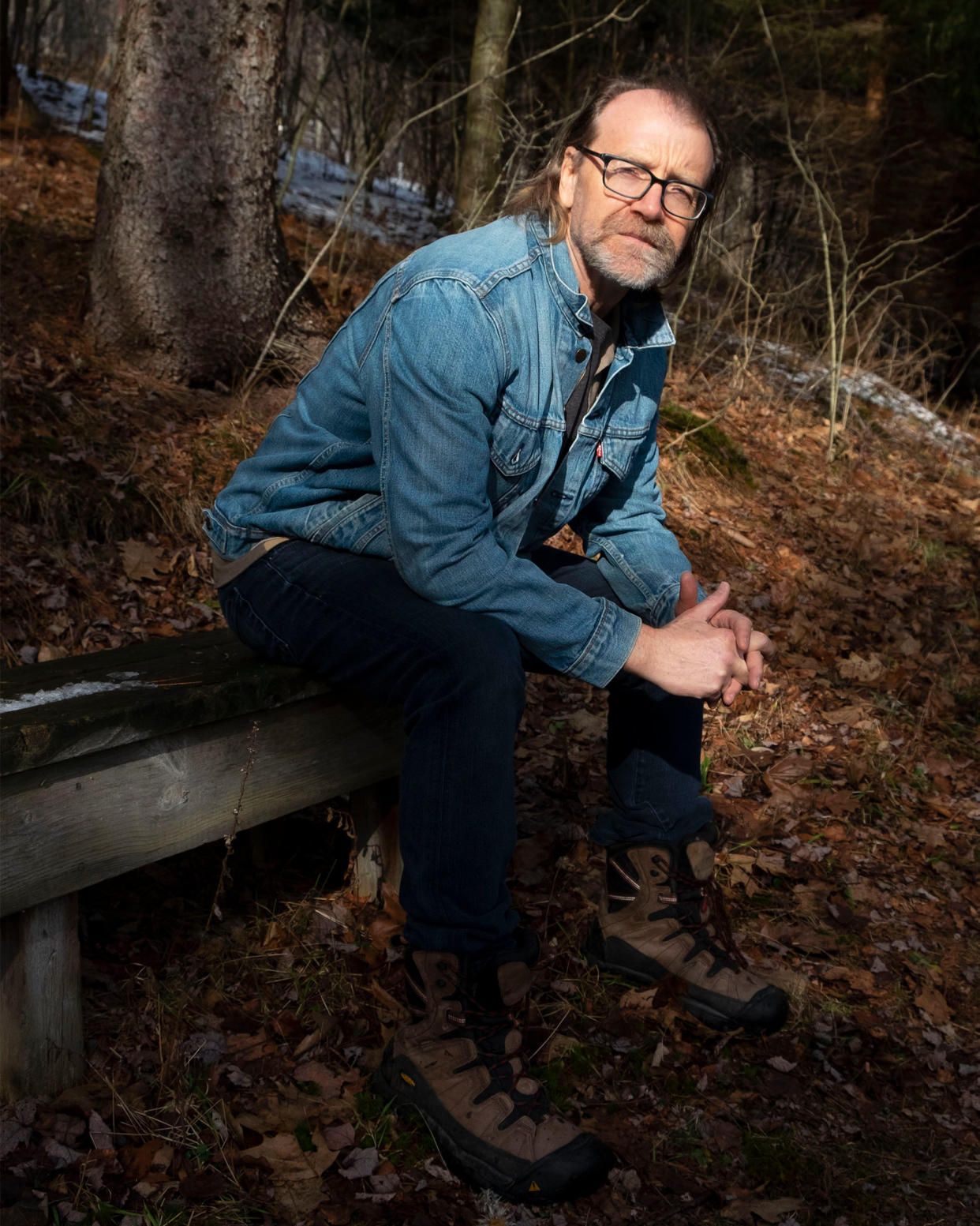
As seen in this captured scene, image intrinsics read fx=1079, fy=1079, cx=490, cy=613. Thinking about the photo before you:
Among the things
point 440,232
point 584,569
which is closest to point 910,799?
point 584,569

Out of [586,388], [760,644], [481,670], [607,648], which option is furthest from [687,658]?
[586,388]

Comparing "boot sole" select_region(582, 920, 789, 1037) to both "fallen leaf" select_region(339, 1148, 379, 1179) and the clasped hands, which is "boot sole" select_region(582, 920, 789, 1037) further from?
"fallen leaf" select_region(339, 1148, 379, 1179)

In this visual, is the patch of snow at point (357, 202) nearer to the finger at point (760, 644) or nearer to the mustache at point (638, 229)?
the mustache at point (638, 229)

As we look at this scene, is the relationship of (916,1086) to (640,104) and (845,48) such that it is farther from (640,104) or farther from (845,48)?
(845,48)

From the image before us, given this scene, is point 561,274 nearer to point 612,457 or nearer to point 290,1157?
point 612,457

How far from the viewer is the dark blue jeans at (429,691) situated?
220cm

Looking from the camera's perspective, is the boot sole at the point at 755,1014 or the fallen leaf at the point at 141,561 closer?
the boot sole at the point at 755,1014

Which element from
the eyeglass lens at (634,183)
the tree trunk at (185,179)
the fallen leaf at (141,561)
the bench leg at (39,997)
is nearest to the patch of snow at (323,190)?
the tree trunk at (185,179)

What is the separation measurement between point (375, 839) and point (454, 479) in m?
1.23

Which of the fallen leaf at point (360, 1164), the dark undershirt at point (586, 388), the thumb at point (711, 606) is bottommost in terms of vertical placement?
the fallen leaf at point (360, 1164)

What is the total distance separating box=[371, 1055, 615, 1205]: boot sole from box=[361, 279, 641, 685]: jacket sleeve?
95 centimetres

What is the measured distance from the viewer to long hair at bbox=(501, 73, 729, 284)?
258cm

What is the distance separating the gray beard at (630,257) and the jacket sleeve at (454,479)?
14.7 inches

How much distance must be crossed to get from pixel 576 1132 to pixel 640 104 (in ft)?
7.48
